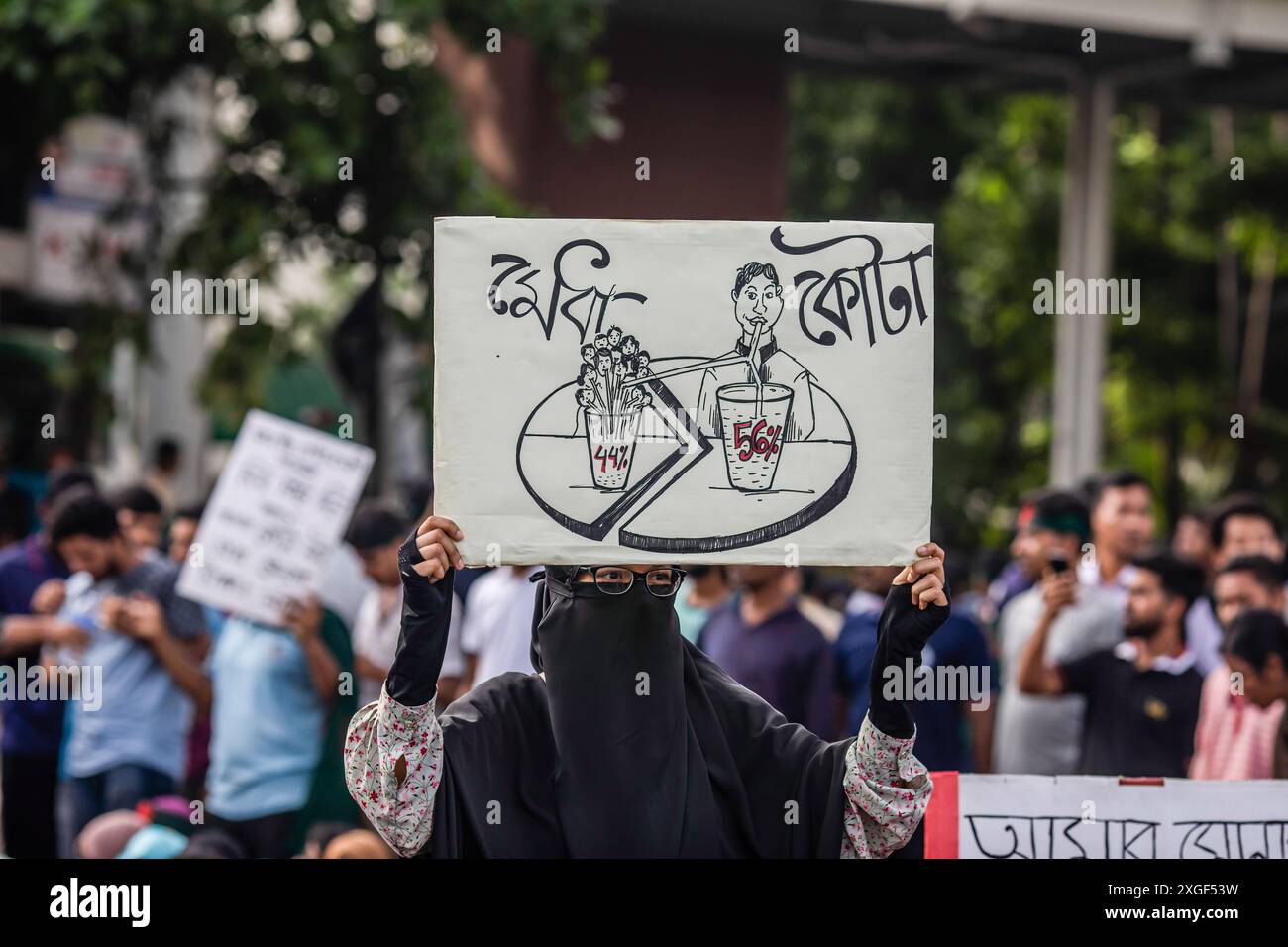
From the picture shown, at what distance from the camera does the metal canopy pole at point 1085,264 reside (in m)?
13.4

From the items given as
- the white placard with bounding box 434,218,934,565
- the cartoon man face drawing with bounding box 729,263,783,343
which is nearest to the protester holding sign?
the white placard with bounding box 434,218,934,565

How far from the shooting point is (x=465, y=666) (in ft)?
22.7

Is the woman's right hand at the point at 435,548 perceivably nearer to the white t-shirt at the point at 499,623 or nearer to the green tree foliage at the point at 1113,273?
the white t-shirt at the point at 499,623

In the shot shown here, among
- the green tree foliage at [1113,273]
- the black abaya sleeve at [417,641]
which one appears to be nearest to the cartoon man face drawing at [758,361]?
the black abaya sleeve at [417,641]

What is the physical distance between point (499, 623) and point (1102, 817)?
3100mm

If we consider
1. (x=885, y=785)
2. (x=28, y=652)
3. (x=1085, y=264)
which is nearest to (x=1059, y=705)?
(x=885, y=785)

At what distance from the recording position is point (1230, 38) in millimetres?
12094

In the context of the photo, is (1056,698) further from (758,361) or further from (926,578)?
(758,361)

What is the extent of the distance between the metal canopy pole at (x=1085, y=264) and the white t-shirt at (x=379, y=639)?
25.0 ft

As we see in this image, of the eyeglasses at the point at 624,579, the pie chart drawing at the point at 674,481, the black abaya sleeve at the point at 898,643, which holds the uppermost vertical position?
the pie chart drawing at the point at 674,481

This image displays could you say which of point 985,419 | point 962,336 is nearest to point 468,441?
point 985,419

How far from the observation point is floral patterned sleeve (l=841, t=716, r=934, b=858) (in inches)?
126

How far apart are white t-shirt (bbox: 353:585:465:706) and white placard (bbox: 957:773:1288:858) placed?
2.94 m
